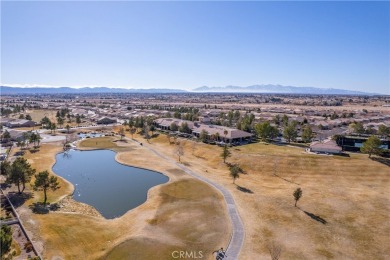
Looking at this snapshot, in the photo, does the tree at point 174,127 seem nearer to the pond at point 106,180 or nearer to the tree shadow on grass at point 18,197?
the pond at point 106,180

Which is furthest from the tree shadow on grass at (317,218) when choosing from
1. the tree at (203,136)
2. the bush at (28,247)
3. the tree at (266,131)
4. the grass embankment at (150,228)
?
the tree at (203,136)

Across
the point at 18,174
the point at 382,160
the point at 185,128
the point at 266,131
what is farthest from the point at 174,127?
the point at 382,160

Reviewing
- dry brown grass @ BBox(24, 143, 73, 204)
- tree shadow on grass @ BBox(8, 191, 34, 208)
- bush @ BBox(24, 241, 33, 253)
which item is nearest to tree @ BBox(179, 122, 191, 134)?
dry brown grass @ BBox(24, 143, 73, 204)

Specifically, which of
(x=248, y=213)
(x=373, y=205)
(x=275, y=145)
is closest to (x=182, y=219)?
(x=248, y=213)

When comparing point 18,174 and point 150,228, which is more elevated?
point 18,174

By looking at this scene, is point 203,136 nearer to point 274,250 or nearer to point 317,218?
point 317,218

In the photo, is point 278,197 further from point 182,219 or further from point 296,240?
point 182,219
